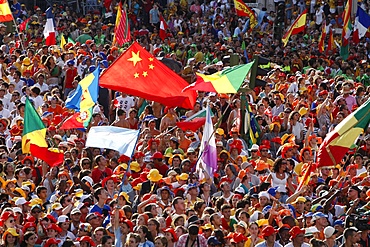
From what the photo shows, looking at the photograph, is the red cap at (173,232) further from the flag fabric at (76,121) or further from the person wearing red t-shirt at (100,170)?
the flag fabric at (76,121)

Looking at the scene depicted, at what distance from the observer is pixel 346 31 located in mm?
31672

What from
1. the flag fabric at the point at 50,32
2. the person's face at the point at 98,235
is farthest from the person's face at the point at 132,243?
the flag fabric at the point at 50,32

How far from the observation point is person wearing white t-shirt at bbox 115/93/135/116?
2362cm

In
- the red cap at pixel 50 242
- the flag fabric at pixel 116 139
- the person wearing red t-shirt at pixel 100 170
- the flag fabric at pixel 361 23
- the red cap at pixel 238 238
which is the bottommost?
the flag fabric at pixel 361 23

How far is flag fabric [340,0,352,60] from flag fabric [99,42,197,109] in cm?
1271

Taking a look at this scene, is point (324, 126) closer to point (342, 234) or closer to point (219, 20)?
point (342, 234)

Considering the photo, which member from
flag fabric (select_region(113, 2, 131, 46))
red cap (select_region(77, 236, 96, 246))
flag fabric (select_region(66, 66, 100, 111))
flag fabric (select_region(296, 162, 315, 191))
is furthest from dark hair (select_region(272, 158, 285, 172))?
flag fabric (select_region(113, 2, 131, 46))

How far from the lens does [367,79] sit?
27.9 meters

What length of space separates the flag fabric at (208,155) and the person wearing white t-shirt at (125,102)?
4374 mm

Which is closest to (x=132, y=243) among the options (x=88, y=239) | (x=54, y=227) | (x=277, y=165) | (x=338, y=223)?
(x=88, y=239)

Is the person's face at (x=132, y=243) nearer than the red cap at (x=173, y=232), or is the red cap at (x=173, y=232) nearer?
the person's face at (x=132, y=243)

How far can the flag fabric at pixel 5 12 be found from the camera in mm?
26159

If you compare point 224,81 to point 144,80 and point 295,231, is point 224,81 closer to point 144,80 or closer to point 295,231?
point 144,80

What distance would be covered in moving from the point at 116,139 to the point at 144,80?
2620mm
